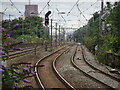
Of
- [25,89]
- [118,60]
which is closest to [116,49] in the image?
[118,60]

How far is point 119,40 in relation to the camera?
14.1 m

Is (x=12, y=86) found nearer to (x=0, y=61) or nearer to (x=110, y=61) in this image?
(x=0, y=61)

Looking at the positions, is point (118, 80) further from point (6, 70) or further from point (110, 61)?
point (6, 70)

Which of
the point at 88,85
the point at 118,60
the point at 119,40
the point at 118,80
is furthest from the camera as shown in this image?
the point at 119,40

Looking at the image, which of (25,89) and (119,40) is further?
(119,40)

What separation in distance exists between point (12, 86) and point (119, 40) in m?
11.7

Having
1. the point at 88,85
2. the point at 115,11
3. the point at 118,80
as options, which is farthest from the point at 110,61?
the point at 88,85

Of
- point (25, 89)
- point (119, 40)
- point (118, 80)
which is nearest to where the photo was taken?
point (25, 89)

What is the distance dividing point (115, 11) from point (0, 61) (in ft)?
38.9

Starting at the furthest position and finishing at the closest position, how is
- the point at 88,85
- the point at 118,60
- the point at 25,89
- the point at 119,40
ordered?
the point at 119,40, the point at 118,60, the point at 88,85, the point at 25,89

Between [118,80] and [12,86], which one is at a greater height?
[12,86]

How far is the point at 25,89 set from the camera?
12.0 feet

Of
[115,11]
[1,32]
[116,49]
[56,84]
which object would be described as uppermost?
[115,11]

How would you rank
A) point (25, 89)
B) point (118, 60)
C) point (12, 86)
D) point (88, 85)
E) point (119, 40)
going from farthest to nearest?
point (119, 40), point (118, 60), point (88, 85), point (25, 89), point (12, 86)
